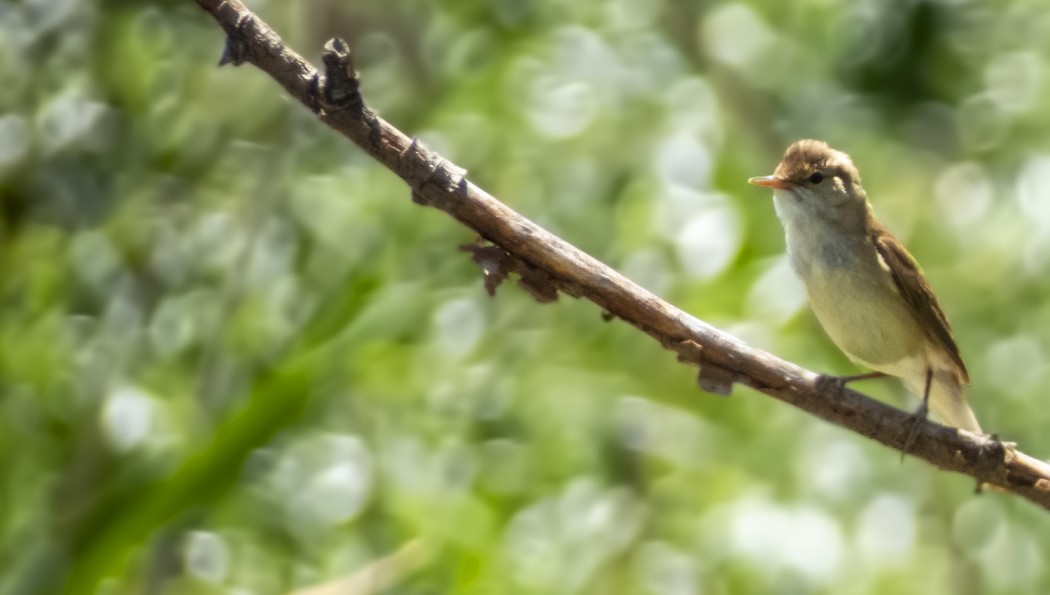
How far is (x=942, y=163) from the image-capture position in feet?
18.9

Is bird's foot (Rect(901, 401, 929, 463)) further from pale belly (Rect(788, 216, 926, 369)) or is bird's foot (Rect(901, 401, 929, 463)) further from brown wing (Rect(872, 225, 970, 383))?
brown wing (Rect(872, 225, 970, 383))

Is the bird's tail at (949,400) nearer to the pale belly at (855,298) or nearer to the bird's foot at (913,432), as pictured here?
the pale belly at (855,298)

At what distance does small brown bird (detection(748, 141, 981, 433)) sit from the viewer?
411 centimetres

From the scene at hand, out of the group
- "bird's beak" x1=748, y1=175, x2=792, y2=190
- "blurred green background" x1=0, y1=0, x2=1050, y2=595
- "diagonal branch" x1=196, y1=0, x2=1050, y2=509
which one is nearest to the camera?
"diagonal branch" x1=196, y1=0, x2=1050, y2=509

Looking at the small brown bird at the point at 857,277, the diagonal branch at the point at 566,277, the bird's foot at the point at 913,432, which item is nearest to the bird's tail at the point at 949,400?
the small brown bird at the point at 857,277

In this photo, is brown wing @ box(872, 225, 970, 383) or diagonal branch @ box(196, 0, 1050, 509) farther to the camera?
brown wing @ box(872, 225, 970, 383)

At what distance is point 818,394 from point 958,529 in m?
2.50

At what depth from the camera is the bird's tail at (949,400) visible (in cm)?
434

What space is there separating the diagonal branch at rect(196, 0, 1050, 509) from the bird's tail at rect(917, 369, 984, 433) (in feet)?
3.54

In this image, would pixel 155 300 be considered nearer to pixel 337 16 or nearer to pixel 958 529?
pixel 337 16

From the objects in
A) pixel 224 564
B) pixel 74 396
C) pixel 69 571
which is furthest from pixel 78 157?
pixel 69 571

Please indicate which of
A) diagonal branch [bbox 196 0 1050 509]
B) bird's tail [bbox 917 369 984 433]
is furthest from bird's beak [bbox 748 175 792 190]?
diagonal branch [bbox 196 0 1050 509]

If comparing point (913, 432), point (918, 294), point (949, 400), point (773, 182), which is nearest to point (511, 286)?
point (773, 182)

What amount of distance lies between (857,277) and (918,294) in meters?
0.25
